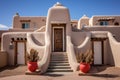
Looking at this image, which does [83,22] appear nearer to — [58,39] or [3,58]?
[58,39]

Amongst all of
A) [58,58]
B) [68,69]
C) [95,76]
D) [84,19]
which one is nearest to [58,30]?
[58,58]

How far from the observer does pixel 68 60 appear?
1688 cm

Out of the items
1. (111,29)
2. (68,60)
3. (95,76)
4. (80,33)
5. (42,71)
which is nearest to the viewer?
(95,76)

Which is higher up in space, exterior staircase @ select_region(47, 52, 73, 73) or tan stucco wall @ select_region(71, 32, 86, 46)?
tan stucco wall @ select_region(71, 32, 86, 46)

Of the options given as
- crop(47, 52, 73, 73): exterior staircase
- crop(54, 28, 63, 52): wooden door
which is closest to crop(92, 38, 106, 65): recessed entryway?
crop(54, 28, 63, 52): wooden door

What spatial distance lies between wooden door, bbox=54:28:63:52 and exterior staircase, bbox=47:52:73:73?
7.00 feet

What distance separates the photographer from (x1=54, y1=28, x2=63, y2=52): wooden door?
20.7m

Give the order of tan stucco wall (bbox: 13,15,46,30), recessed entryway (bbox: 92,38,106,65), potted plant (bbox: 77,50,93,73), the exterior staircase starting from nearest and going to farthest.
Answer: potted plant (bbox: 77,50,93,73)
the exterior staircase
recessed entryway (bbox: 92,38,106,65)
tan stucco wall (bbox: 13,15,46,30)

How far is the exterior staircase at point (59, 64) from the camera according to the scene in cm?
1506

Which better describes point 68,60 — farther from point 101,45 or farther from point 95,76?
point 101,45

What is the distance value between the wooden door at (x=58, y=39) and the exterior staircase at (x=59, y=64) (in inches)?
83.9

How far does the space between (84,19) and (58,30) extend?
48.1 ft

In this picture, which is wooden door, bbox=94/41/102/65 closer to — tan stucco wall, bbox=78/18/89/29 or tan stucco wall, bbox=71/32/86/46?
tan stucco wall, bbox=71/32/86/46

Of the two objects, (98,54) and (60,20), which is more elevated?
(60,20)
